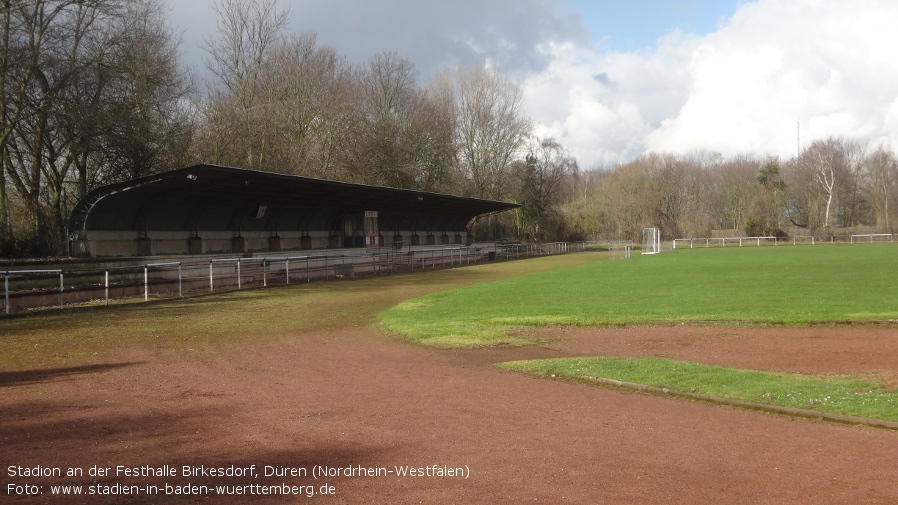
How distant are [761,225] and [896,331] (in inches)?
3166

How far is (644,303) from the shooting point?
20.2 meters

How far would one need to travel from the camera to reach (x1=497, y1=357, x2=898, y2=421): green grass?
8430 mm

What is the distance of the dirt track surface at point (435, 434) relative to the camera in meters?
5.59

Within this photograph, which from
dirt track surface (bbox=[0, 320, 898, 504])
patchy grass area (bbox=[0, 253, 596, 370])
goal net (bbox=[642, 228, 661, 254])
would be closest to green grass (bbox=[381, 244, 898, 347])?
patchy grass area (bbox=[0, 253, 596, 370])

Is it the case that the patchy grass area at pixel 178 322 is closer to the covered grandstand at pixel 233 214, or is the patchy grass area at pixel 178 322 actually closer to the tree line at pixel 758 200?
the covered grandstand at pixel 233 214

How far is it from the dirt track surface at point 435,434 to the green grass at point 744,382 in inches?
22.4

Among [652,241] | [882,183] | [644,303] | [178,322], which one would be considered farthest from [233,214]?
[882,183]

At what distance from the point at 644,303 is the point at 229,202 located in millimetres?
21015

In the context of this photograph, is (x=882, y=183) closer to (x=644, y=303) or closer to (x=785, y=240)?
(x=785, y=240)

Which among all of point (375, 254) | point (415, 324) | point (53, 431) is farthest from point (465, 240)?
point (53, 431)

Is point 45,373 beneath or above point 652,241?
beneath

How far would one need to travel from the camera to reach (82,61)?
25328mm

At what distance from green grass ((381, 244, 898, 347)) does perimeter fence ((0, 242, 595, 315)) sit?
927 cm

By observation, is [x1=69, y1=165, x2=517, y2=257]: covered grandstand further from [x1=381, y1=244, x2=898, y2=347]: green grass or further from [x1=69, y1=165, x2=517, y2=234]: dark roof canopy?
[x1=381, y1=244, x2=898, y2=347]: green grass
